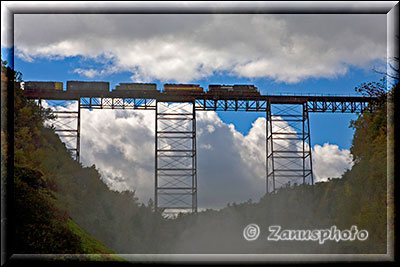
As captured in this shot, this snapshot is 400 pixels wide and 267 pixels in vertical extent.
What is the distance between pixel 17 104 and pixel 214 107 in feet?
50.8

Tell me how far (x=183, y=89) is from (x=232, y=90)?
3.36m

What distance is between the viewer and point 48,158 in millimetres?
22000

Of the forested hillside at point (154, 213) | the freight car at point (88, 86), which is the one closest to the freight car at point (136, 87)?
the freight car at point (88, 86)

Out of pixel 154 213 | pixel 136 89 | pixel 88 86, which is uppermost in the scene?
pixel 88 86

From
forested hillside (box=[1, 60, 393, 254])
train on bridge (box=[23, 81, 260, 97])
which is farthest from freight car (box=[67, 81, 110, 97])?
forested hillside (box=[1, 60, 393, 254])

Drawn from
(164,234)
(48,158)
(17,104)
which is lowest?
(164,234)

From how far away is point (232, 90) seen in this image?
32.2 metres

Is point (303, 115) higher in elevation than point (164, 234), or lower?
higher

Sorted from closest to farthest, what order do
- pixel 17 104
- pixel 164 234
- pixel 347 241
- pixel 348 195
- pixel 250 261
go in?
pixel 250 261
pixel 347 241
pixel 17 104
pixel 348 195
pixel 164 234

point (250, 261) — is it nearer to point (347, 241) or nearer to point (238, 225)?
point (347, 241)

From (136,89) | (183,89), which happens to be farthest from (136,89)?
(183,89)

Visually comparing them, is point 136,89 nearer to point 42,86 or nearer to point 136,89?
point 136,89

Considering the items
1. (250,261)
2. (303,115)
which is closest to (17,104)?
(250,261)

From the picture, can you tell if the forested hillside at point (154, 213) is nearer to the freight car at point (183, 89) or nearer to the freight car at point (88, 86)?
the freight car at point (88, 86)
